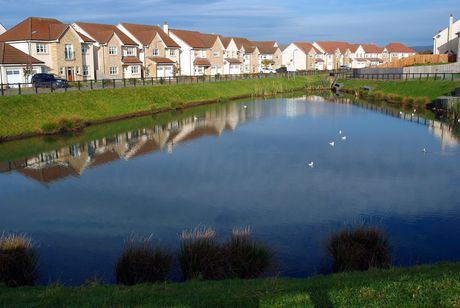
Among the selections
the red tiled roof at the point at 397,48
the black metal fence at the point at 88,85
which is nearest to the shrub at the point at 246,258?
the black metal fence at the point at 88,85

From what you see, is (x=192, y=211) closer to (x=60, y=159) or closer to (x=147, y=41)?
(x=60, y=159)

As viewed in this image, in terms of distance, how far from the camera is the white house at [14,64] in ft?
163

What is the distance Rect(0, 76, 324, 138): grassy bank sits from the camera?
34375 mm

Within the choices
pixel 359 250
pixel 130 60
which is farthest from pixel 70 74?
pixel 359 250

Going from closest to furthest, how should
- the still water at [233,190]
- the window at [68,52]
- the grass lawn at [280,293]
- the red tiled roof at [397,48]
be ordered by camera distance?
the grass lawn at [280,293] → the still water at [233,190] → the window at [68,52] → the red tiled roof at [397,48]

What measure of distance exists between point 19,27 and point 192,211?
50233mm

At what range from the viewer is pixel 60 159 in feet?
87.8

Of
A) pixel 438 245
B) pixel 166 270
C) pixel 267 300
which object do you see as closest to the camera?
pixel 267 300

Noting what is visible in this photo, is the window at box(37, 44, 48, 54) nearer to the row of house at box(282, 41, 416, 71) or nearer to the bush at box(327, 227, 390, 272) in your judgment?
the bush at box(327, 227, 390, 272)

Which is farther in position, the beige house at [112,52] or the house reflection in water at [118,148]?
the beige house at [112,52]

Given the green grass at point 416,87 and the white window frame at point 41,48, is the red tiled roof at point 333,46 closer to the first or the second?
the green grass at point 416,87

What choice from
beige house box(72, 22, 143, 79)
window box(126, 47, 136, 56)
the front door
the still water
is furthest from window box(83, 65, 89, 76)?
the still water

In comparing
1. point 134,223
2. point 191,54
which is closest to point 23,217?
point 134,223

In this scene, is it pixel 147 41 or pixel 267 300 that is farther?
pixel 147 41
